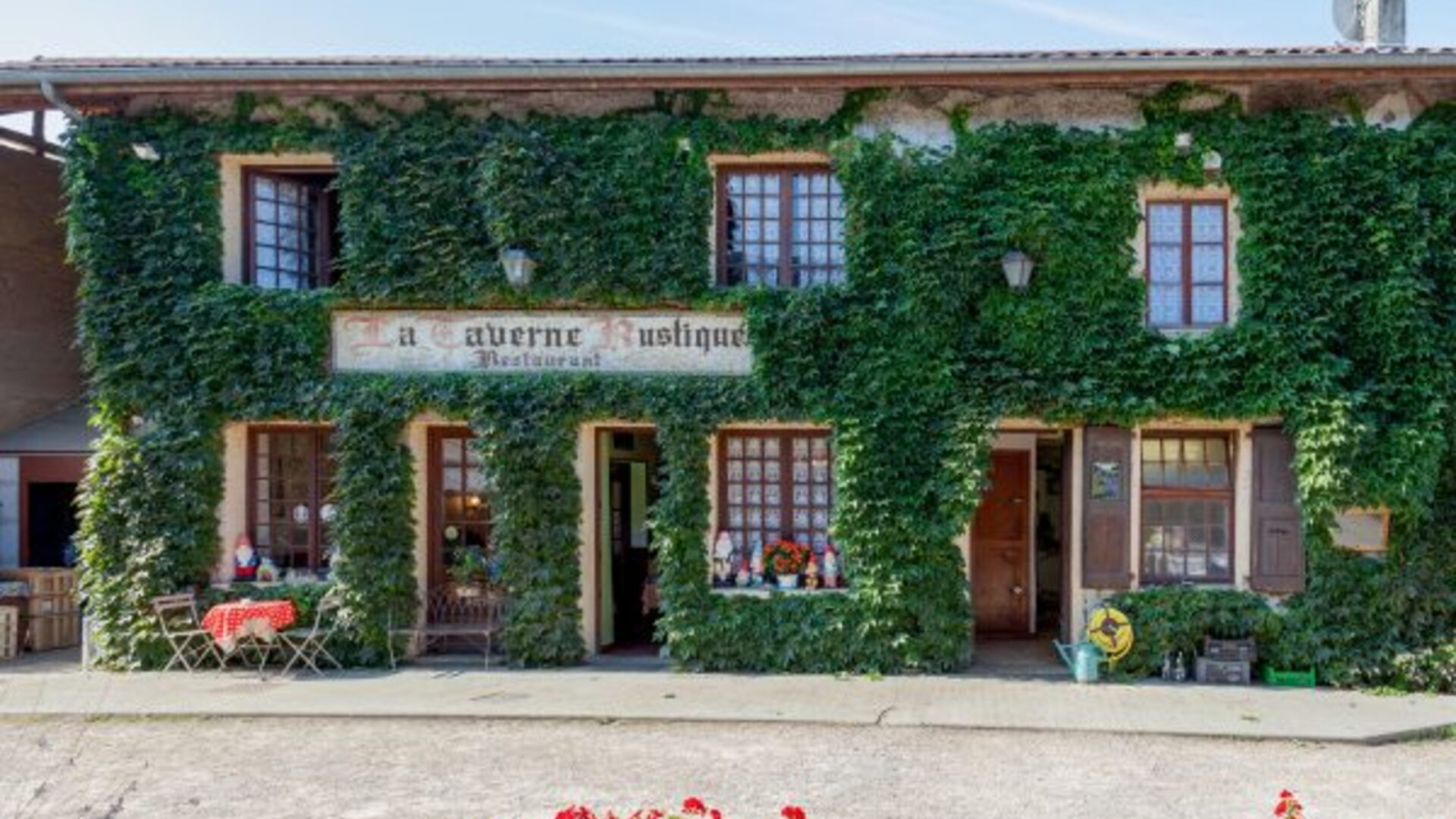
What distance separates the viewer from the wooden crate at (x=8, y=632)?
37.6ft

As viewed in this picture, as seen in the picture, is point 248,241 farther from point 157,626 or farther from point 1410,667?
point 1410,667

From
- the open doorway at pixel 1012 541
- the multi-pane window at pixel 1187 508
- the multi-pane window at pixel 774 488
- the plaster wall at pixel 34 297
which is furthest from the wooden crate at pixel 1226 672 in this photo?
the plaster wall at pixel 34 297

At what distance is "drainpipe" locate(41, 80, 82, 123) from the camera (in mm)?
10641

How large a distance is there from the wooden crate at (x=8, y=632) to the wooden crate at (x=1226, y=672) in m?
12.8

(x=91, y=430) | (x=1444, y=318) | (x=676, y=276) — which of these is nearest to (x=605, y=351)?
(x=676, y=276)

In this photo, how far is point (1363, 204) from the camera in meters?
10.1

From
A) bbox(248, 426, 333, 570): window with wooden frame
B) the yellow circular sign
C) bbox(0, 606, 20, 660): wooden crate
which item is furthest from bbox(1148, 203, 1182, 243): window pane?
bbox(0, 606, 20, 660): wooden crate

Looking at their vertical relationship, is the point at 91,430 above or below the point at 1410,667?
above

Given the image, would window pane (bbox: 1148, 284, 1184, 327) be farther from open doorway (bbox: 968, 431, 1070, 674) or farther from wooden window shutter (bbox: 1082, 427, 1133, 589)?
open doorway (bbox: 968, 431, 1070, 674)

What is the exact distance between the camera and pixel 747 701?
942 cm

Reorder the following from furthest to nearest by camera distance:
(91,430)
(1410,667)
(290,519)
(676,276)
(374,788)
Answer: (91,430)
(290,519)
(676,276)
(1410,667)
(374,788)

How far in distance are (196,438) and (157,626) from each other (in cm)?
203

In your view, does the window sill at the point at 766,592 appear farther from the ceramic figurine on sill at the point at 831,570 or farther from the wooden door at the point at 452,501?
the wooden door at the point at 452,501

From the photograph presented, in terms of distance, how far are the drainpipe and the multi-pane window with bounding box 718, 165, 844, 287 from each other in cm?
690
